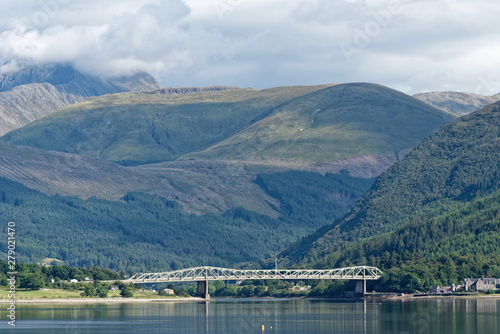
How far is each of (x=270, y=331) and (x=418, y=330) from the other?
2575cm

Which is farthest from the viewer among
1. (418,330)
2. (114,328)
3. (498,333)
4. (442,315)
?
(442,315)

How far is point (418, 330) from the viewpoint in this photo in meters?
171

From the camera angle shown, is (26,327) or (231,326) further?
(231,326)

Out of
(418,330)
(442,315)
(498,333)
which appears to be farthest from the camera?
(442,315)

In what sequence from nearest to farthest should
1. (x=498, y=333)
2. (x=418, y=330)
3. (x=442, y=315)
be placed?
(x=498, y=333), (x=418, y=330), (x=442, y=315)

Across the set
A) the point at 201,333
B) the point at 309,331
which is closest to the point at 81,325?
the point at 201,333

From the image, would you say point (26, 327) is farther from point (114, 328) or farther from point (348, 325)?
point (348, 325)

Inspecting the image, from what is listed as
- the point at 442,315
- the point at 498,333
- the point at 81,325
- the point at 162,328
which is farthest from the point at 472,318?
the point at 81,325

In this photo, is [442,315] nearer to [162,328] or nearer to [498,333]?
[498,333]

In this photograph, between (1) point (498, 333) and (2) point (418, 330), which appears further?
(2) point (418, 330)

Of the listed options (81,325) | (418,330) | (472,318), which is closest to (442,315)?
(472,318)

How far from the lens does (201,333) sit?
176875 millimetres

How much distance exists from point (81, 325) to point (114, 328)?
9.37 m

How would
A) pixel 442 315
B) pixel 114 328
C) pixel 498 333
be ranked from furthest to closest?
pixel 442 315, pixel 114 328, pixel 498 333
